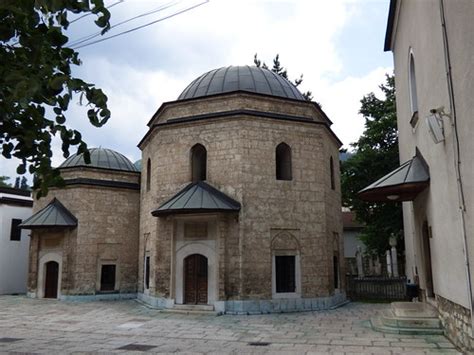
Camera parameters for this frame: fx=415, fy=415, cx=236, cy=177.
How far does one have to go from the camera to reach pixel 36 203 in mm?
18797

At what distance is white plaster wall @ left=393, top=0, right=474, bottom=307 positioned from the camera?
5.70m

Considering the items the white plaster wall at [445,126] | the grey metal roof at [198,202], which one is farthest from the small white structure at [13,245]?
the white plaster wall at [445,126]

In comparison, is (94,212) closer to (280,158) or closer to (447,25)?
(280,158)

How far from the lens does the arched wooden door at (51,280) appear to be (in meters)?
17.1

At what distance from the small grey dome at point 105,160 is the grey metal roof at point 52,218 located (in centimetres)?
196

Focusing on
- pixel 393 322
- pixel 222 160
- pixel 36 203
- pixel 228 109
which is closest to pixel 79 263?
pixel 36 203

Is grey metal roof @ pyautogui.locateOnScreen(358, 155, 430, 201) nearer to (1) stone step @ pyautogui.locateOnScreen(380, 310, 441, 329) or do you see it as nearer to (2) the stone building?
(1) stone step @ pyautogui.locateOnScreen(380, 310, 441, 329)

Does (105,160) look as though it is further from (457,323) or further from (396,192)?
(457,323)

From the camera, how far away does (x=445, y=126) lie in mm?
6836

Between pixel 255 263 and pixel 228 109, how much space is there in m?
5.12

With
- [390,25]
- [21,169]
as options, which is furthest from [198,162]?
[21,169]

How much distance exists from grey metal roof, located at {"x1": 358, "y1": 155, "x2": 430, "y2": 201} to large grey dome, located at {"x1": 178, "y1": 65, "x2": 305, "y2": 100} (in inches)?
259

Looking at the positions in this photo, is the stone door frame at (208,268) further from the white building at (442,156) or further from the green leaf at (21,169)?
the green leaf at (21,169)

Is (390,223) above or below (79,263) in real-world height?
above
